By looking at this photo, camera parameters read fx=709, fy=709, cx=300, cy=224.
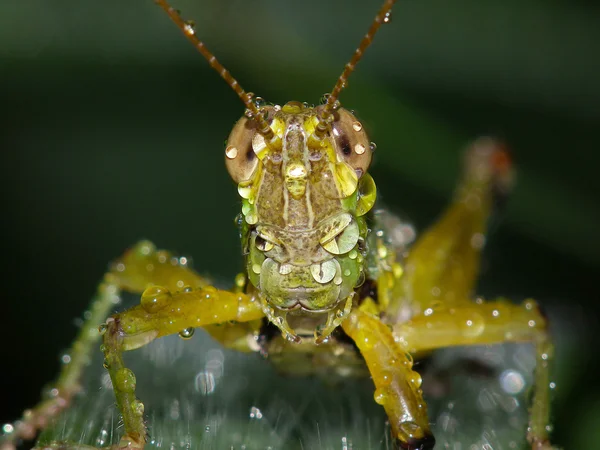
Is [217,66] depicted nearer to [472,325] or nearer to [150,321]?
[150,321]

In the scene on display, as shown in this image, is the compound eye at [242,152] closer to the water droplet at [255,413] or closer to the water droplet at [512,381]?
the water droplet at [255,413]

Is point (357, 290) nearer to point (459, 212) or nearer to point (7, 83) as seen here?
point (459, 212)

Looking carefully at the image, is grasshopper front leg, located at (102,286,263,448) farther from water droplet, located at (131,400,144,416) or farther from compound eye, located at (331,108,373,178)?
compound eye, located at (331,108,373,178)

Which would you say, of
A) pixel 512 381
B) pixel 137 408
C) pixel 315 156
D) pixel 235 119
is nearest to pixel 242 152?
pixel 315 156

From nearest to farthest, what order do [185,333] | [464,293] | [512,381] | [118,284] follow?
[185,333]
[118,284]
[512,381]
[464,293]

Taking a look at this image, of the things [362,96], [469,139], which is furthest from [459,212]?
[362,96]

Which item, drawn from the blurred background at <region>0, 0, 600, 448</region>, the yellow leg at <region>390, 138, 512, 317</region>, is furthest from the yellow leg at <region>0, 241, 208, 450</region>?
the yellow leg at <region>390, 138, 512, 317</region>
